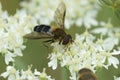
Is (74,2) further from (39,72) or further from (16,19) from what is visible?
(39,72)

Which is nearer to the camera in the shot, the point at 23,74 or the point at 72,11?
the point at 23,74

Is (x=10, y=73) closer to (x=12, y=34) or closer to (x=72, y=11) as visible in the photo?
(x=12, y=34)

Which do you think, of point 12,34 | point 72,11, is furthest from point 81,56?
point 72,11

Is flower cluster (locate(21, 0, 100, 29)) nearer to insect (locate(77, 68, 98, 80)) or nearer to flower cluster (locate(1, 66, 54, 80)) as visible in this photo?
flower cluster (locate(1, 66, 54, 80))

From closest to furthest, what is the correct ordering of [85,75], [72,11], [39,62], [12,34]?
[85,75]
[12,34]
[39,62]
[72,11]

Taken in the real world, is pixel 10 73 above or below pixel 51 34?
below

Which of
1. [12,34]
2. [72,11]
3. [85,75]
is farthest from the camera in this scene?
[72,11]

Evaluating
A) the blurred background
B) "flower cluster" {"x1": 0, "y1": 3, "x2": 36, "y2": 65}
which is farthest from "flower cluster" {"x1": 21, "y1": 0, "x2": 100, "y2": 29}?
"flower cluster" {"x1": 0, "y1": 3, "x2": 36, "y2": 65}
